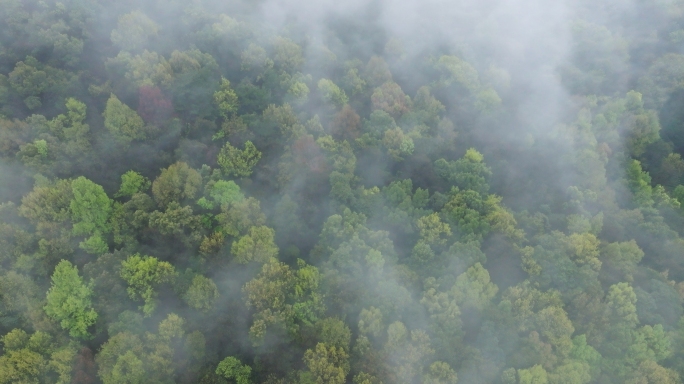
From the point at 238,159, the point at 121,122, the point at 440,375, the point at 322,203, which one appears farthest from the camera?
the point at 322,203

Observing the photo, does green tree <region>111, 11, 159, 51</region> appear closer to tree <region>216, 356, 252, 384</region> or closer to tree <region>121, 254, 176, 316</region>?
tree <region>121, 254, 176, 316</region>

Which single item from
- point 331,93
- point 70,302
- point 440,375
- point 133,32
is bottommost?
point 440,375

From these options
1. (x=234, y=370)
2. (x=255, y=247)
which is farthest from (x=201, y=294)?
(x=234, y=370)

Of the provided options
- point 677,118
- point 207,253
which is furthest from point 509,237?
point 677,118

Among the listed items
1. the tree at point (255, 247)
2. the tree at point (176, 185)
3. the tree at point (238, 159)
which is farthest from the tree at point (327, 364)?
the tree at point (238, 159)

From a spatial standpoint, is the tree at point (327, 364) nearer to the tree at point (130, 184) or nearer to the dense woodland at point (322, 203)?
the dense woodland at point (322, 203)

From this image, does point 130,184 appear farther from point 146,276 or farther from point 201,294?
point 201,294
